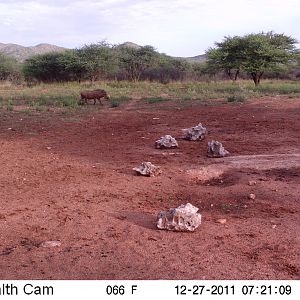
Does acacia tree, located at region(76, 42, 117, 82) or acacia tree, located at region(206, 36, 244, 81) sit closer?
acacia tree, located at region(206, 36, 244, 81)

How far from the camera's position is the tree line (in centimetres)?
2627

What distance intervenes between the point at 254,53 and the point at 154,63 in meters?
11.6

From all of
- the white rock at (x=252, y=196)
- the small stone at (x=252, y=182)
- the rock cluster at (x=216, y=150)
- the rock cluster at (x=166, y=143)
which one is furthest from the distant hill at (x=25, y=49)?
the white rock at (x=252, y=196)

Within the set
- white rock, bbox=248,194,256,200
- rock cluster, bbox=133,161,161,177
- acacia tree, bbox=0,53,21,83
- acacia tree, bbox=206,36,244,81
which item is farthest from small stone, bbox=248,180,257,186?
acacia tree, bbox=0,53,21,83

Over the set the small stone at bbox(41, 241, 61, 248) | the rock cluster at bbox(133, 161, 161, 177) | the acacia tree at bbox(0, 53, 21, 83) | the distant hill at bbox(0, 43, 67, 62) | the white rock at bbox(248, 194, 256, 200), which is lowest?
the small stone at bbox(41, 241, 61, 248)

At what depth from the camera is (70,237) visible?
13.4 ft

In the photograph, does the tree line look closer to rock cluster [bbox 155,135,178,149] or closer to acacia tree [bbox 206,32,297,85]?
acacia tree [bbox 206,32,297,85]

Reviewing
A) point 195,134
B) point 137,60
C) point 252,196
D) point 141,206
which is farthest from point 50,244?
point 137,60

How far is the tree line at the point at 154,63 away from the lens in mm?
26266

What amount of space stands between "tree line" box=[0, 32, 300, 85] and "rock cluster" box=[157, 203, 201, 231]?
73.0ft

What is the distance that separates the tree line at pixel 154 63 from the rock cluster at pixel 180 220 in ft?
73.0

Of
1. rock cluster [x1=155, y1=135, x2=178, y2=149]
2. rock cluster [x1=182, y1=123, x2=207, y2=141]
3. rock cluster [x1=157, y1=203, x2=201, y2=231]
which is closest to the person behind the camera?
rock cluster [x1=157, y1=203, x2=201, y2=231]

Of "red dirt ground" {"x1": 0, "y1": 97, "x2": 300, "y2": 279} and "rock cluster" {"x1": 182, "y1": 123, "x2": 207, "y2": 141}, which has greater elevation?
"rock cluster" {"x1": 182, "y1": 123, "x2": 207, "y2": 141}

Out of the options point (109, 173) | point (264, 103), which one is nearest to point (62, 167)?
point (109, 173)
